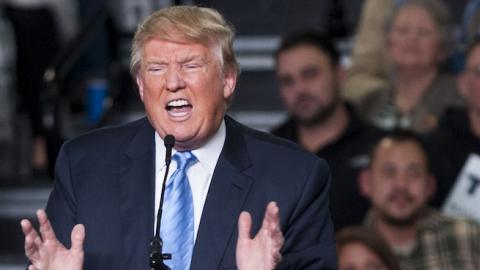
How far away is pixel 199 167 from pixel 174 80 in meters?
0.30

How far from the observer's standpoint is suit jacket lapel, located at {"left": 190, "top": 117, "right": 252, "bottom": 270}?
12.4 ft

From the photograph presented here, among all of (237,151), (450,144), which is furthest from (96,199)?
(450,144)

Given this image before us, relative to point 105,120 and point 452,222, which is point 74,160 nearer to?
point 452,222

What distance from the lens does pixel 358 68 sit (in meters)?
7.39

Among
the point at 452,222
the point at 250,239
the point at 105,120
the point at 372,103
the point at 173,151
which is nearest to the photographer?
the point at 250,239

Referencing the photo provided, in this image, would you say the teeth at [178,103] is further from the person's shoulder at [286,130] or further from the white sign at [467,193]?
the person's shoulder at [286,130]

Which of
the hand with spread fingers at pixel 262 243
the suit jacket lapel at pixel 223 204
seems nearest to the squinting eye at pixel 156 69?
the suit jacket lapel at pixel 223 204

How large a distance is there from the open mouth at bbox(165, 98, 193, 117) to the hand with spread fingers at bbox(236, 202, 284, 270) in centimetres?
33

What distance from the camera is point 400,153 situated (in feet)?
21.5

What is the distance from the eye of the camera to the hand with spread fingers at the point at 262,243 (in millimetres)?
3590

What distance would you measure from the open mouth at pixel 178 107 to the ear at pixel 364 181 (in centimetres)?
291

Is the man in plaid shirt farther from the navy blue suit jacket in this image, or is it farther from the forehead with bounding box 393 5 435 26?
the navy blue suit jacket

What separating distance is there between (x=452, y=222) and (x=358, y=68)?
1380 millimetres

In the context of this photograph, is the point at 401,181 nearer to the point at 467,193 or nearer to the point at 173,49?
the point at 467,193
